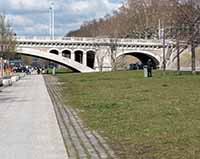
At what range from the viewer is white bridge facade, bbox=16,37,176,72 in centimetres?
9750

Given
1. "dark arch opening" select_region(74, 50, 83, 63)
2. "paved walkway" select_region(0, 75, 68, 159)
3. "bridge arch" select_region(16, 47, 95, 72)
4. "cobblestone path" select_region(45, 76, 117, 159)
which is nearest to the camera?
"cobblestone path" select_region(45, 76, 117, 159)

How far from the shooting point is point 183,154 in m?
9.73

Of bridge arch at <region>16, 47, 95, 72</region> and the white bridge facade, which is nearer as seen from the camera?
bridge arch at <region>16, 47, 95, 72</region>

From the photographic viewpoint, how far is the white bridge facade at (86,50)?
320ft

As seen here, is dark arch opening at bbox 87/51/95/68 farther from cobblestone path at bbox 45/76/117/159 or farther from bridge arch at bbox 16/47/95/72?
cobblestone path at bbox 45/76/117/159

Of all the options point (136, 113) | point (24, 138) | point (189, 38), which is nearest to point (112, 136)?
point (24, 138)

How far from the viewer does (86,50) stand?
101438mm

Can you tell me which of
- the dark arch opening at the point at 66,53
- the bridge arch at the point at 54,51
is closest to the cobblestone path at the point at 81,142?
the bridge arch at the point at 54,51

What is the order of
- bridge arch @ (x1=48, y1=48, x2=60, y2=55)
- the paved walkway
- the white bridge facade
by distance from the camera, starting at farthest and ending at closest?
bridge arch @ (x1=48, y1=48, x2=60, y2=55) < the white bridge facade < the paved walkway

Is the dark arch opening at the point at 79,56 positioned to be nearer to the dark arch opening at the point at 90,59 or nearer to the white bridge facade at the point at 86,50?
the white bridge facade at the point at 86,50

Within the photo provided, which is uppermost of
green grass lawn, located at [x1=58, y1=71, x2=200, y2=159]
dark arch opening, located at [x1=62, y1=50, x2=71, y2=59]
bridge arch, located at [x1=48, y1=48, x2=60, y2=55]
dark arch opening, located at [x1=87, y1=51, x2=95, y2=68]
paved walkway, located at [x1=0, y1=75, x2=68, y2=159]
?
bridge arch, located at [x1=48, y1=48, x2=60, y2=55]

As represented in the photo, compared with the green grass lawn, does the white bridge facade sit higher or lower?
higher

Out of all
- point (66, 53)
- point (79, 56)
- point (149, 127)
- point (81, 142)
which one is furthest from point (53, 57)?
point (81, 142)

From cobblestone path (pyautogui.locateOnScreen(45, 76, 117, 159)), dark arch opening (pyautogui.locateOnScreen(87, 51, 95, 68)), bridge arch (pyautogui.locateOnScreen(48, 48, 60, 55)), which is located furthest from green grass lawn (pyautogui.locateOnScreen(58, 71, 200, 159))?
dark arch opening (pyautogui.locateOnScreen(87, 51, 95, 68))
